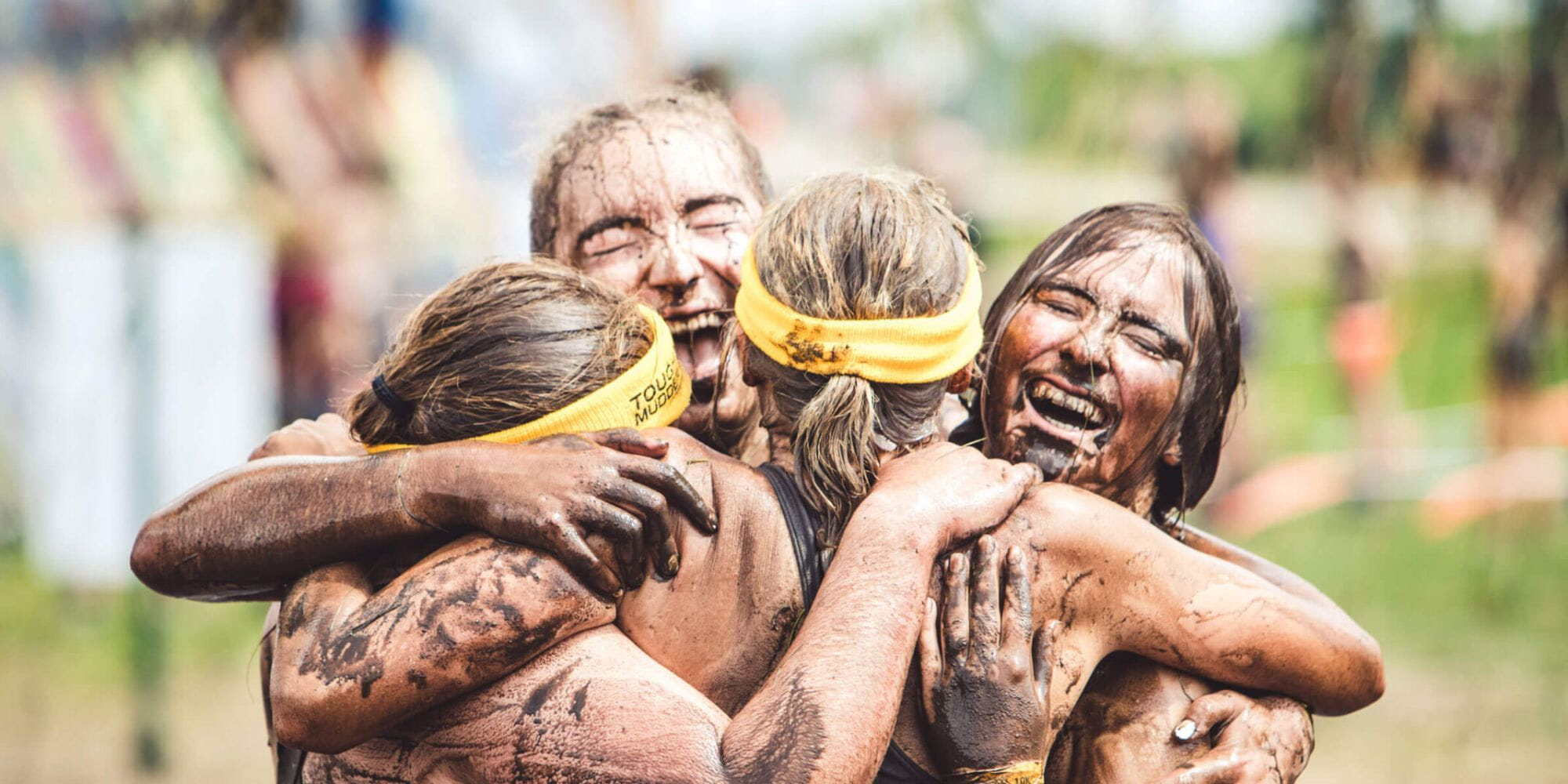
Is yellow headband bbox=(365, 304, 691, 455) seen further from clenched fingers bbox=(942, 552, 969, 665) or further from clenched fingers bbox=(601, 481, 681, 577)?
clenched fingers bbox=(942, 552, 969, 665)

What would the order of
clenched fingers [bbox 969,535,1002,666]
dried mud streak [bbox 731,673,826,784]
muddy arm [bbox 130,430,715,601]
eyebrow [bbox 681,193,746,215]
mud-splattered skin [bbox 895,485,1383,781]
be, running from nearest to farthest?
dried mud streak [bbox 731,673,826,784] < muddy arm [bbox 130,430,715,601] < clenched fingers [bbox 969,535,1002,666] < mud-splattered skin [bbox 895,485,1383,781] < eyebrow [bbox 681,193,746,215]

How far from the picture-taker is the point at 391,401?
9.23ft

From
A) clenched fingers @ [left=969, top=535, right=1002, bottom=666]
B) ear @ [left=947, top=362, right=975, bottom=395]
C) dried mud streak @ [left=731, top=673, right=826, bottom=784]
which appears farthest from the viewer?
ear @ [left=947, top=362, right=975, bottom=395]

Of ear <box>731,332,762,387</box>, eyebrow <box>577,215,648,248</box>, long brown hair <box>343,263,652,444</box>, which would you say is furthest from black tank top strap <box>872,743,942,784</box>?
eyebrow <box>577,215,648,248</box>

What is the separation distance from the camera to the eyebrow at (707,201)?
3709 millimetres

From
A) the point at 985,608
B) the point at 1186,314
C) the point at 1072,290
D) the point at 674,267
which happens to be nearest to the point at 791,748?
the point at 985,608

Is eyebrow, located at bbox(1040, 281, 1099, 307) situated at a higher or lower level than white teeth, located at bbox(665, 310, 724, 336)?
higher

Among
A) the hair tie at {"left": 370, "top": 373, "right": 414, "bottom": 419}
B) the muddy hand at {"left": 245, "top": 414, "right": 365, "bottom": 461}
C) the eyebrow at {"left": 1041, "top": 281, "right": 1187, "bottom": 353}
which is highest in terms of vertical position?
the eyebrow at {"left": 1041, "top": 281, "right": 1187, "bottom": 353}

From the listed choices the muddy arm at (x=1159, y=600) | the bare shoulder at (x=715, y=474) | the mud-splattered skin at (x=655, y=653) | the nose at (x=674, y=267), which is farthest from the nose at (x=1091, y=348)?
the nose at (x=674, y=267)

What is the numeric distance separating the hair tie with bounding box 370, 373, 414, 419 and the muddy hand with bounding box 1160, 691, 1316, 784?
1.73 meters

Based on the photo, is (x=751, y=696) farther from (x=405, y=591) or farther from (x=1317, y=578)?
(x=1317, y=578)

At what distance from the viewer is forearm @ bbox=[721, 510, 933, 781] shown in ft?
7.83

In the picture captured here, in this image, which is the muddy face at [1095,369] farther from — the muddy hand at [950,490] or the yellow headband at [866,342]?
the yellow headband at [866,342]

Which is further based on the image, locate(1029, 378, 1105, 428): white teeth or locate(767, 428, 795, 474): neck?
locate(1029, 378, 1105, 428): white teeth
